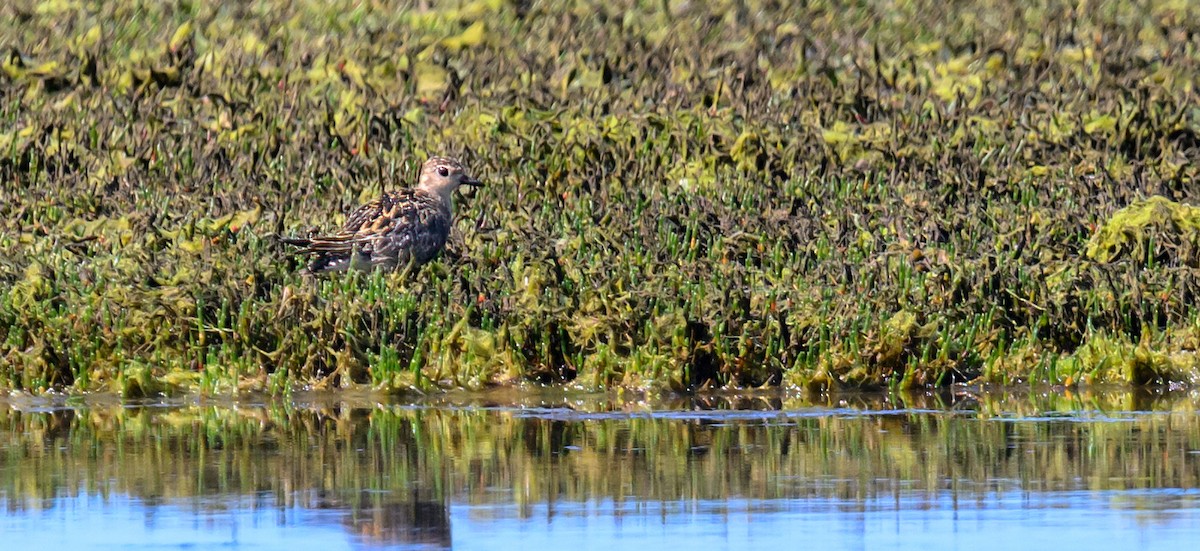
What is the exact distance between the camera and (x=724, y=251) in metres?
13.0

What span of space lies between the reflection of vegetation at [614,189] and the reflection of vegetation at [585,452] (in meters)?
0.54

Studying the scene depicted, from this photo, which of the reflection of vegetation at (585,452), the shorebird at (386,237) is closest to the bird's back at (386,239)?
the shorebird at (386,237)

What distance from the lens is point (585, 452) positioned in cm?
926

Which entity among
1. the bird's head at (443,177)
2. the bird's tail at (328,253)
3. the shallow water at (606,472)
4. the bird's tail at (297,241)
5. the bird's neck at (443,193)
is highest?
the bird's head at (443,177)

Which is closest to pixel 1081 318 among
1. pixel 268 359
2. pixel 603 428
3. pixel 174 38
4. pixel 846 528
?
pixel 603 428

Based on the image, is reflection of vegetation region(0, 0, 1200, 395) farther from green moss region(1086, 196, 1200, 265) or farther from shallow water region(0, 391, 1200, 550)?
shallow water region(0, 391, 1200, 550)

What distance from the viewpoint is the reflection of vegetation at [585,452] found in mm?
8367

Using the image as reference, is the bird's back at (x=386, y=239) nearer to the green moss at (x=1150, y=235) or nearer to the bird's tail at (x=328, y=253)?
the bird's tail at (x=328, y=253)

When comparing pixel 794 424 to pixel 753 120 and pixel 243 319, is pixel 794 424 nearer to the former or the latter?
pixel 243 319

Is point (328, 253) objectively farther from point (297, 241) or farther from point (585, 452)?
point (585, 452)

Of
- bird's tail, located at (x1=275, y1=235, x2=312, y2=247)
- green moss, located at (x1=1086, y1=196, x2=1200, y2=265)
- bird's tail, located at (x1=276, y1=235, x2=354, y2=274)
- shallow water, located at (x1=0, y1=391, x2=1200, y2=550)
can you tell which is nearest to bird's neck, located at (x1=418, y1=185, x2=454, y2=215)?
bird's tail, located at (x1=276, y1=235, x2=354, y2=274)

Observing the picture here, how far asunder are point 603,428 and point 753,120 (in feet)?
20.3

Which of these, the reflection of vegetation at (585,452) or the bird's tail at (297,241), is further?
the bird's tail at (297,241)

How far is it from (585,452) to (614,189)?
215 inches
